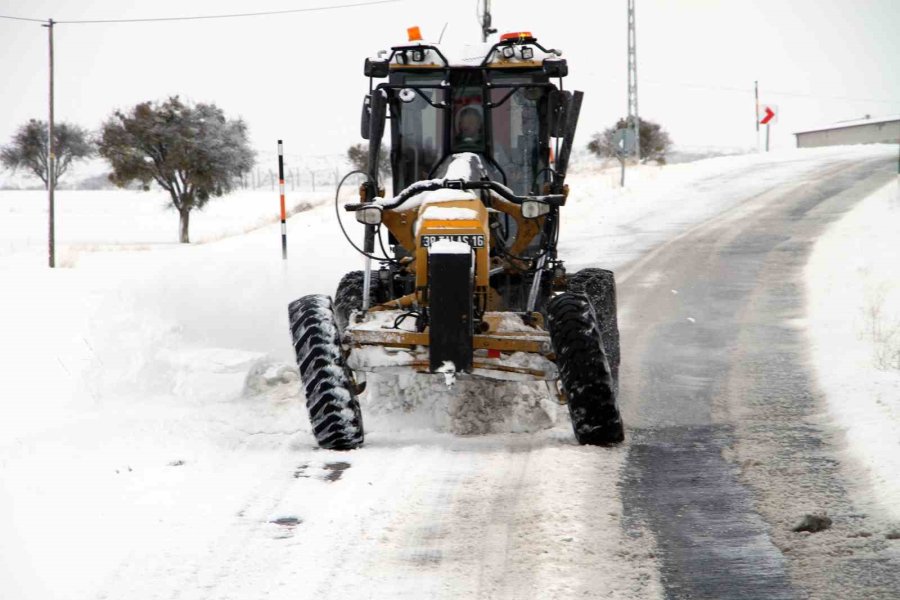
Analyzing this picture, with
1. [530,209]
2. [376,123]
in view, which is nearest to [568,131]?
[530,209]

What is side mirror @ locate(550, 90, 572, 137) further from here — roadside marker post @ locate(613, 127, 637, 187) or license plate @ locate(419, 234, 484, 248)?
roadside marker post @ locate(613, 127, 637, 187)

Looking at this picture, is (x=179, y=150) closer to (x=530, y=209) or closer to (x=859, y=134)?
(x=530, y=209)

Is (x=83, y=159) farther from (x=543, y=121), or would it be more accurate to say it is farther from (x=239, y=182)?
(x=543, y=121)

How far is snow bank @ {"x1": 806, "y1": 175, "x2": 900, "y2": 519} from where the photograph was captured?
19.6 ft

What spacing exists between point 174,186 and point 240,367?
110 feet

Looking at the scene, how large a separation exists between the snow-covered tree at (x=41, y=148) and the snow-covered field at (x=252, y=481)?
54085 millimetres

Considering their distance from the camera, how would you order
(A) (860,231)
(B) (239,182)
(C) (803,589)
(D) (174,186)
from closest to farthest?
1. (C) (803,589)
2. (A) (860,231)
3. (D) (174,186)
4. (B) (239,182)

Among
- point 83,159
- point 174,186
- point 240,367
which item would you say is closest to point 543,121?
point 240,367

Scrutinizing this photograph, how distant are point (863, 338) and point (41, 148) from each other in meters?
62.6

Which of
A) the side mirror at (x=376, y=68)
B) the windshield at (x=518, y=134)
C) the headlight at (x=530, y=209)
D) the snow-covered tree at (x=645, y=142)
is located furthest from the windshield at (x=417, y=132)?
the snow-covered tree at (x=645, y=142)

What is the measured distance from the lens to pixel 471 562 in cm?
447

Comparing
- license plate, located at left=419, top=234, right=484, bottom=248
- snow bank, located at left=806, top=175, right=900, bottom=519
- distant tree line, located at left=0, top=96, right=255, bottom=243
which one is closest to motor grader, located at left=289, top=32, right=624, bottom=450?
license plate, located at left=419, top=234, right=484, bottom=248

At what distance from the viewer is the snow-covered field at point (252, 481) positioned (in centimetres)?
434

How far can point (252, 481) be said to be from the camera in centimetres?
572
